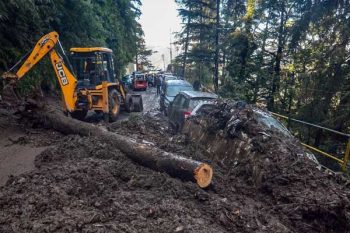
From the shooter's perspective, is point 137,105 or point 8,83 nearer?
point 8,83

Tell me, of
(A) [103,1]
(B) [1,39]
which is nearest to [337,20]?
(B) [1,39]

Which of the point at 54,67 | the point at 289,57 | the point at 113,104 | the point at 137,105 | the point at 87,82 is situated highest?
the point at 289,57

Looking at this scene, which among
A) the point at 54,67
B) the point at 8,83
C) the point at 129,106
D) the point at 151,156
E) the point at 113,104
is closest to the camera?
the point at 151,156

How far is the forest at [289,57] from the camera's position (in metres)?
10.2

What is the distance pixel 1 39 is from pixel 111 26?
56.4 ft

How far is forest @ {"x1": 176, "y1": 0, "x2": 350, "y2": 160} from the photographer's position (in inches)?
401

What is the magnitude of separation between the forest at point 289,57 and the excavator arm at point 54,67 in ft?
27.0

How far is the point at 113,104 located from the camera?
518 inches

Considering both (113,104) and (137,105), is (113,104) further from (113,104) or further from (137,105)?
(137,105)

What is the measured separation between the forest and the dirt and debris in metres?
4.56

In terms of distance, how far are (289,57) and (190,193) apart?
15.9m

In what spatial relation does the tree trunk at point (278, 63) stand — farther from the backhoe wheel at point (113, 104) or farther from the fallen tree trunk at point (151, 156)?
the fallen tree trunk at point (151, 156)

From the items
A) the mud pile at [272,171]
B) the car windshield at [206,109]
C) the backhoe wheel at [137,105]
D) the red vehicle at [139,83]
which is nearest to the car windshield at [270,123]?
the mud pile at [272,171]

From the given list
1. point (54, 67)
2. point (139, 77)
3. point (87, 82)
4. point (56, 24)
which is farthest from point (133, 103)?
point (139, 77)
